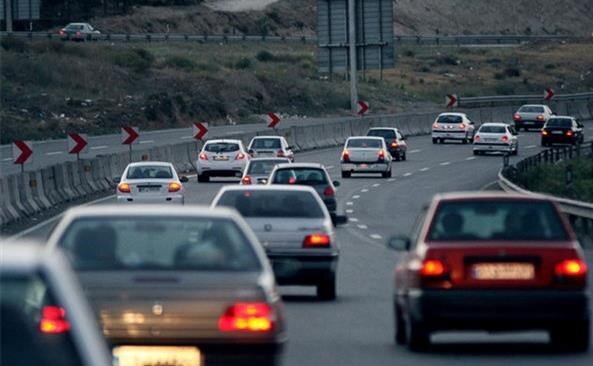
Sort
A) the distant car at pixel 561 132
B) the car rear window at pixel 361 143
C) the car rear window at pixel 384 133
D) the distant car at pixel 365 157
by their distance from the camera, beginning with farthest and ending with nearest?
the distant car at pixel 561 132, the car rear window at pixel 384 133, the car rear window at pixel 361 143, the distant car at pixel 365 157

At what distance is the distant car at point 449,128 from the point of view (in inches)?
2918

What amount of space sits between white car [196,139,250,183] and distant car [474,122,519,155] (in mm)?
18070

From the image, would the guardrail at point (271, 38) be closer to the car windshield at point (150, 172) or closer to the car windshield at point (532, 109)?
the car windshield at point (532, 109)

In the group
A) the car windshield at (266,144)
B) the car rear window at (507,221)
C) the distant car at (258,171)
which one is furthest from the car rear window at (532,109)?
the car rear window at (507,221)

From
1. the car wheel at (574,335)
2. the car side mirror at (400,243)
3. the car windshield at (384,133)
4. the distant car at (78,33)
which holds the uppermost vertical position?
the distant car at (78,33)

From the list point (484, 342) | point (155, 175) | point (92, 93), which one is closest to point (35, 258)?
point (484, 342)

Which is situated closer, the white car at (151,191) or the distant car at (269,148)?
the white car at (151,191)

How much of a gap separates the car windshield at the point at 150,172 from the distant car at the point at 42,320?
110 ft

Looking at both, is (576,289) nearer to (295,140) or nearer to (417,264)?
(417,264)

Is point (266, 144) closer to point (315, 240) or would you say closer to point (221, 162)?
point (221, 162)

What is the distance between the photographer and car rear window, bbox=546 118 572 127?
7250 centimetres

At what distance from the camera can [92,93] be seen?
8950 cm

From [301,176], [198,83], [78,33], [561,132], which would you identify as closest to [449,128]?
[561,132]

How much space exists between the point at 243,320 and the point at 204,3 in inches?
5708
